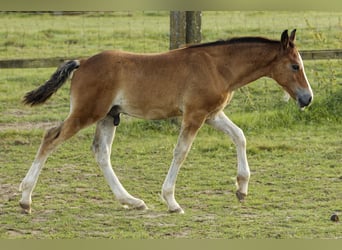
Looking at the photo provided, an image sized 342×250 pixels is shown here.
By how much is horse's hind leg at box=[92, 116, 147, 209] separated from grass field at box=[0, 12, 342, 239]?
3.8 inches

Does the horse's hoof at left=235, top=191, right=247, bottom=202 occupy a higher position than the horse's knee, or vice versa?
the horse's knee

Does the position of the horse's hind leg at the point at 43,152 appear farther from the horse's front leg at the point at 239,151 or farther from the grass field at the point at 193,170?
the horse's front leg at the point at 239,151

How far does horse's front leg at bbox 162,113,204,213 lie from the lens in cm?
789

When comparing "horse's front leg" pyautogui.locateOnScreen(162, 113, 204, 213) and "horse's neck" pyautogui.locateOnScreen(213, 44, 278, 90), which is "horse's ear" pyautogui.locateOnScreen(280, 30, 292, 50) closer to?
"horse's neck" pyautogui.locateOnScreen(213, 44, 278, 90)

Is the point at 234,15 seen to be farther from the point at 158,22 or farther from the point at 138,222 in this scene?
the point at 138,222

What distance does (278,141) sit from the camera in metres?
10.9

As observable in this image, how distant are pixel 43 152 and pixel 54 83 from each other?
60 centimetres

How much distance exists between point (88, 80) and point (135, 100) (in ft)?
1.46

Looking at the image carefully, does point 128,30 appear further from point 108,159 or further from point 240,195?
point 240,195

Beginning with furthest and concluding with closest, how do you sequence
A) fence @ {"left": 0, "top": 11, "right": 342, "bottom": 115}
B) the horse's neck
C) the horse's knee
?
fence @ {"left": 0, "top": 11, "right": 342, "bottom": 115} → the horse's neck → the horse's knee

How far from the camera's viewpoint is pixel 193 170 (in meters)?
9.67

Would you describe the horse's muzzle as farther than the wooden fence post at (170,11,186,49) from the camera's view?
No

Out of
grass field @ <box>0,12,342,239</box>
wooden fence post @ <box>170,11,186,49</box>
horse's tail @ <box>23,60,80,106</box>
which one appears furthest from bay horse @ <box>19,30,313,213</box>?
wooden fence post @ <box>170,11,186,49</box>

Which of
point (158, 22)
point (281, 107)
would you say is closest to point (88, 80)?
point (281, 107)
